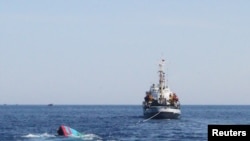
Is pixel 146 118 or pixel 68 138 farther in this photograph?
pixel 146 118

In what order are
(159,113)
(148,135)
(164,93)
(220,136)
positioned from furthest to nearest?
(164,93) → (159,113) → (148,135) → (220,136)

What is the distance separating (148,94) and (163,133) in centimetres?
5438

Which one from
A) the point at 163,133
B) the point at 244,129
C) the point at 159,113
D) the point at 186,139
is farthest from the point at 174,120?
the point at 244,129

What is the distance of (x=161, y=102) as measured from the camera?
138 m

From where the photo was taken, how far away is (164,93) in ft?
470

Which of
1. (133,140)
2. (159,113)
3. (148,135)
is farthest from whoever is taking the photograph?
(159,113)

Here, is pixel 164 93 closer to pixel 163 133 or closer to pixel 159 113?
pixel 159 113

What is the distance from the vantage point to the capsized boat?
133375mm

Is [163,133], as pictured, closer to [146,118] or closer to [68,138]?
[68,138]

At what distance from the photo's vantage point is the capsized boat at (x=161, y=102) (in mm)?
133375

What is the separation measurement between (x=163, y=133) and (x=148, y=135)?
18.8 feet

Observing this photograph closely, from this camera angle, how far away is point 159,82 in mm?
144500

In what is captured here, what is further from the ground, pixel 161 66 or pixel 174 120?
pixel 161 66

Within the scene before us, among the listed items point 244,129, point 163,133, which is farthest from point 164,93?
point 244,129
